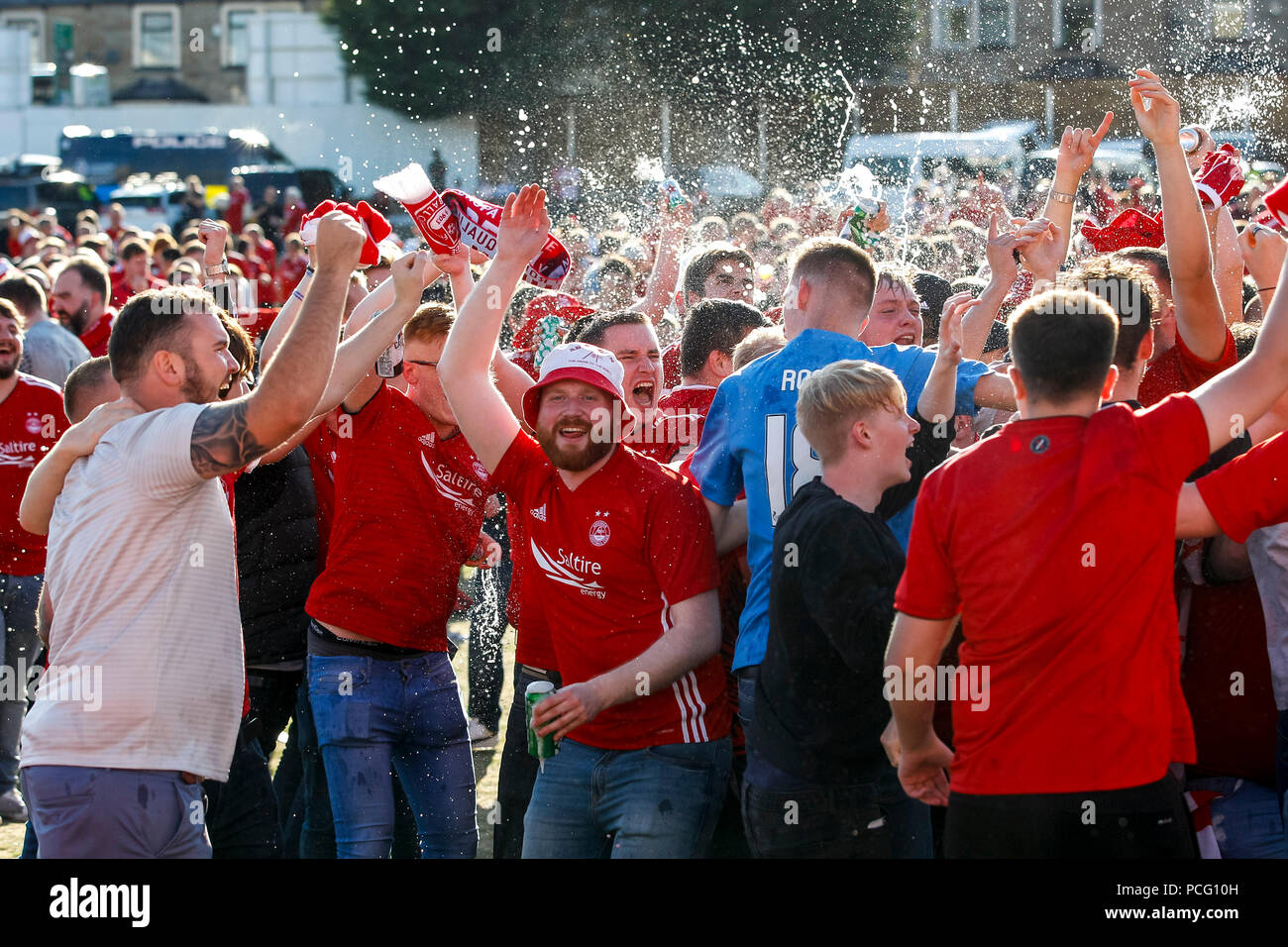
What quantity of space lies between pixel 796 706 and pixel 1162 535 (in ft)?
3.15

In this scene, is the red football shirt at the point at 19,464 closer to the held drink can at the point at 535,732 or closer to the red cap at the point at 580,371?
the red cap at the point at 580,371

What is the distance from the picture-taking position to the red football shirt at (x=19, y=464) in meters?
6.16

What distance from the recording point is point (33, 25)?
5128 cm

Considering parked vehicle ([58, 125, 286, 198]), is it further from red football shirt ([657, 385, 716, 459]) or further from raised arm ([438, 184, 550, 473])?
raised arm ([438, 184, 550, 473])

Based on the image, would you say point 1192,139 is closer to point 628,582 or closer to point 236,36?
point 628,582

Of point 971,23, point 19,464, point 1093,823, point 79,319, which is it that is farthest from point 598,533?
point 971,23

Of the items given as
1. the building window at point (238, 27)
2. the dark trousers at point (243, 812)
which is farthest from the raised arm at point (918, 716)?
the building window at point (238, 27)

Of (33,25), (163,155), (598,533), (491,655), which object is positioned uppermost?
(33,25)

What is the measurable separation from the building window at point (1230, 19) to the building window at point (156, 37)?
1391 inches

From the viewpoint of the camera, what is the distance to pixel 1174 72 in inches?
1171

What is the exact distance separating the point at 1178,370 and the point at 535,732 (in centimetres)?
221

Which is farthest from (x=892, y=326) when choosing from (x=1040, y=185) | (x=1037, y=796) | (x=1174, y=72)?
(x=1174, y=72)

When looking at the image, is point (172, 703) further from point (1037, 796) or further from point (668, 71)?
point (668, 71)

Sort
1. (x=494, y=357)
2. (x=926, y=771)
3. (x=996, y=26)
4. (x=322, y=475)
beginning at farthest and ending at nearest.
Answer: (x=996, y=26) → (x=322, y=475) → (x=494, y=357) → (x=926, y=771)
